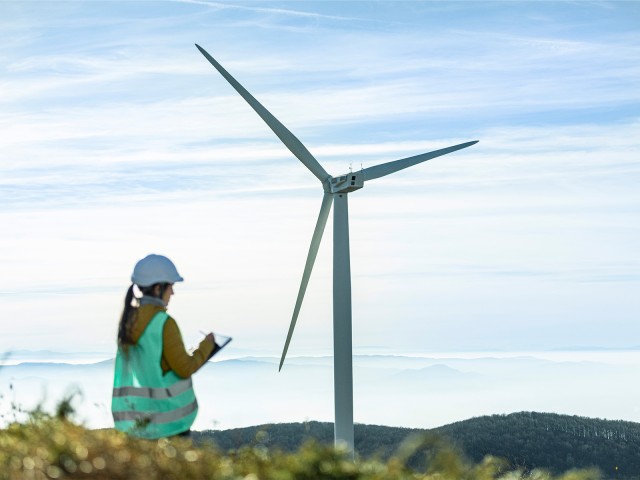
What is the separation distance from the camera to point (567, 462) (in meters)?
40.4

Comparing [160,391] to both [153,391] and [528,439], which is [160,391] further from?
[528,439]

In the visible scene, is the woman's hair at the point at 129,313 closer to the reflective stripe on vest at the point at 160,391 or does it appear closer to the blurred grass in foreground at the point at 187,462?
the reflective stripe on vest at the point at 160,391

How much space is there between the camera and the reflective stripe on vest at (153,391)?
11031mm

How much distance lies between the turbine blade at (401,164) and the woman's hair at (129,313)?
46.6 ft

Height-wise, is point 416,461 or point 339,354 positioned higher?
point 339,354

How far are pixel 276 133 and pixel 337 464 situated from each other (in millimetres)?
17477

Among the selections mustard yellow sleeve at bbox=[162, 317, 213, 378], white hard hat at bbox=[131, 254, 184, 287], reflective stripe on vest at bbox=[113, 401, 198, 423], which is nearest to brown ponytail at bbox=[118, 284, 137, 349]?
white hard hat at bbox=[131, 254, 184, 287]

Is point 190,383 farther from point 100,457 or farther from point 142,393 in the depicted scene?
point 100,457

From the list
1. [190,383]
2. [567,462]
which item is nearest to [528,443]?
[567,462]

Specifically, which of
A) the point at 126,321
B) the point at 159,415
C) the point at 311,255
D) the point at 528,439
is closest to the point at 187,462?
the point at 159,415

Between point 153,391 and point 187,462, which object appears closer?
point 187,462

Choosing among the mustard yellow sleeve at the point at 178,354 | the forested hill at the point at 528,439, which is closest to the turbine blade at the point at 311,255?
the forested hill at the point at 528,439

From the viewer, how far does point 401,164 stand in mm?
26844

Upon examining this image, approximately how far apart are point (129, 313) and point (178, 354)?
78 cm
